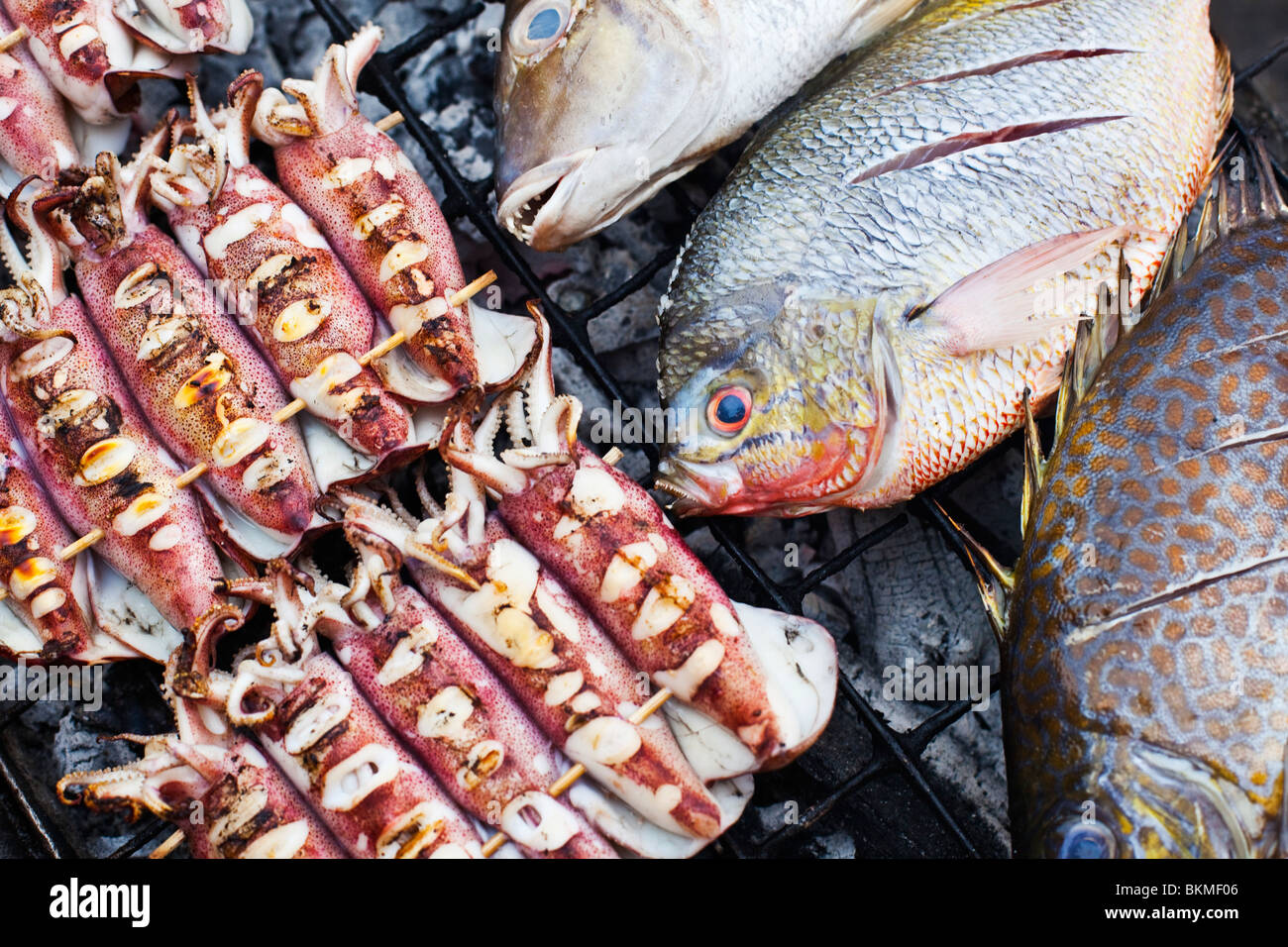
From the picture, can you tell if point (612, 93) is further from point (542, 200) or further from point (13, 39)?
point (13, 39)

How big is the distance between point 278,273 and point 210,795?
1143mm

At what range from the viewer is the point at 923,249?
2369mm

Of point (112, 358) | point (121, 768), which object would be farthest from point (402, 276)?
point (121, 768)

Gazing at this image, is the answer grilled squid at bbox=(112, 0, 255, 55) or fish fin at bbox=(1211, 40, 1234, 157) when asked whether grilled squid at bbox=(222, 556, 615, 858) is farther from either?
fish fin at bbox=(1211, 40, 1234, 157)

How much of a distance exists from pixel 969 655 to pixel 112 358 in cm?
226

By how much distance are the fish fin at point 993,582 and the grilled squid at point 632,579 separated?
480 mm

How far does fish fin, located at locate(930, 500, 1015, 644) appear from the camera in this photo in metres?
2.27

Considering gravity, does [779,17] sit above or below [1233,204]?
above

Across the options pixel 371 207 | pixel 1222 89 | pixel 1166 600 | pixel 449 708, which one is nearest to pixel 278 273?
pixel 371 207

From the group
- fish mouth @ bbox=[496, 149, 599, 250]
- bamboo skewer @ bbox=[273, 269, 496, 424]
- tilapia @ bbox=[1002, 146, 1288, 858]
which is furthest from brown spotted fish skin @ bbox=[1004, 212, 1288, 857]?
bamboo skewer @ bbox=[273, 269, 496, 424]

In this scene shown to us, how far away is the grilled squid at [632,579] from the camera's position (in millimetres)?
→ 2184

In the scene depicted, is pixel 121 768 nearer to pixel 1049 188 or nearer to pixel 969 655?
pixel 969 655

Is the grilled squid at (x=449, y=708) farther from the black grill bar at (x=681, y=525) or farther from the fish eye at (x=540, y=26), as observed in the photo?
→ the fish eye at (x=540, y=26)

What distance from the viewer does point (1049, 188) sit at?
2.41 meters
